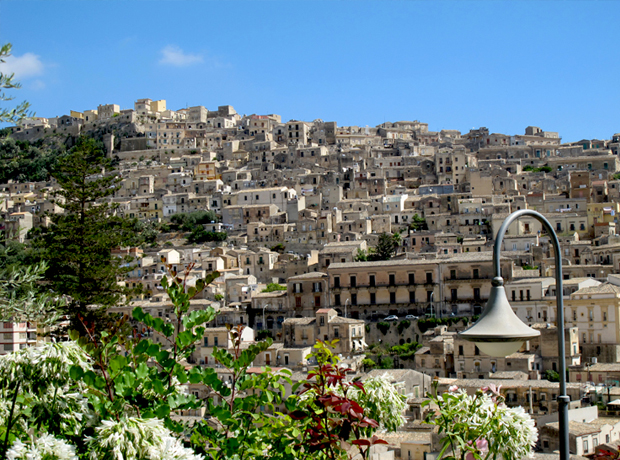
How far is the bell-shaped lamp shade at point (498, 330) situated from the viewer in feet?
18.1

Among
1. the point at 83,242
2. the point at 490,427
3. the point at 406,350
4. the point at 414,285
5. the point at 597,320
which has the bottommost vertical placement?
the point at 406,350

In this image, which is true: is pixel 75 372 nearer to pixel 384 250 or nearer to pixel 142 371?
pixel 142 371

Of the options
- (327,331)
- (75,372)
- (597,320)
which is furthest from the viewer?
(327,331)

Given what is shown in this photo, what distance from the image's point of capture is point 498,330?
5551mm

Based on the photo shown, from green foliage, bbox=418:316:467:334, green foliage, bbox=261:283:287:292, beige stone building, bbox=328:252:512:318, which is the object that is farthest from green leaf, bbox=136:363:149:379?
green foliage, bbox=261:283:287:292

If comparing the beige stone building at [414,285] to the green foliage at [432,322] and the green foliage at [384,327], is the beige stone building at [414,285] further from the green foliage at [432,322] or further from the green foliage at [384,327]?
the green foliage at [384,327]

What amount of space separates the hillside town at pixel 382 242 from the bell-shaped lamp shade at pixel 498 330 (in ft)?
5.81

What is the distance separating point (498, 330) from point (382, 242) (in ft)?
160

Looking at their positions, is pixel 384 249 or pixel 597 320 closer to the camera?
pixel 597 320

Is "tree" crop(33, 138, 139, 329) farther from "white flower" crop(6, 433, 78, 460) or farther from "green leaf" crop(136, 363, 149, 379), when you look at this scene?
"white flower" crop(6, 433, 78, 460)

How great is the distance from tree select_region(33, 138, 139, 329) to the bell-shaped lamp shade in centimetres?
1782

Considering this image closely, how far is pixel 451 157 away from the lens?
241 feet

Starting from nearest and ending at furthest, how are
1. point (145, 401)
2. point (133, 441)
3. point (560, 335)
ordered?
1. point (133, 441)
2. point (560, 335)
3. point (145, 401)

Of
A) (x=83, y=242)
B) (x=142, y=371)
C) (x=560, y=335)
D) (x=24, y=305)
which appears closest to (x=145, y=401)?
(x=142, y=371)
